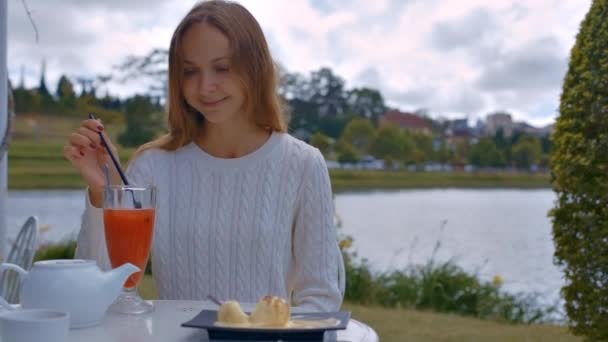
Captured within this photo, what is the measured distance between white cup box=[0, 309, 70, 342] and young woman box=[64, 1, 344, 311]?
26.4 inches

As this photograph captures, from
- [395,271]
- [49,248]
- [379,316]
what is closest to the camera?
[379,316]

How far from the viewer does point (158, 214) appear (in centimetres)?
171

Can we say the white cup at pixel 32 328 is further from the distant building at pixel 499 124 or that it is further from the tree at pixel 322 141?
the distant building at pixel 499 124

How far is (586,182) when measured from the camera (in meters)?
3.26

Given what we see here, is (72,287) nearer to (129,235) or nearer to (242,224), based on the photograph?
(129,235)

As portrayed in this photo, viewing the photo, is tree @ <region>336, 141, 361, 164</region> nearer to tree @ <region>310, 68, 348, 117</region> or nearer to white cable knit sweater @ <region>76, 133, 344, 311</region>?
tree @ <region>310, 68, 348, 117</region>

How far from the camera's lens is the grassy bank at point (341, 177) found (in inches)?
287

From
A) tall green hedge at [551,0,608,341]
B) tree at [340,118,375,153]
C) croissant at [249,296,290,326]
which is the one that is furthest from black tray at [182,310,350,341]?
tree at [340,118,375,153]

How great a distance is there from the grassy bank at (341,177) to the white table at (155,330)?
5.30 metres

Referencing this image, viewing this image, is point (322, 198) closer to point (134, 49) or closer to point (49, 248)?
point (49, 248)

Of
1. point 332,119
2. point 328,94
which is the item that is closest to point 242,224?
point 332,119

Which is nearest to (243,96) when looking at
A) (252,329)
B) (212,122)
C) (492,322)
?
(212,122)

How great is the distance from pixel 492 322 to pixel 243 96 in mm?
3299

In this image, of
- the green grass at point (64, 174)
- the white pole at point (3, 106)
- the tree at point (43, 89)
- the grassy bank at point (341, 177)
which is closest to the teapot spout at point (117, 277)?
the white pole at point (3, 106)
